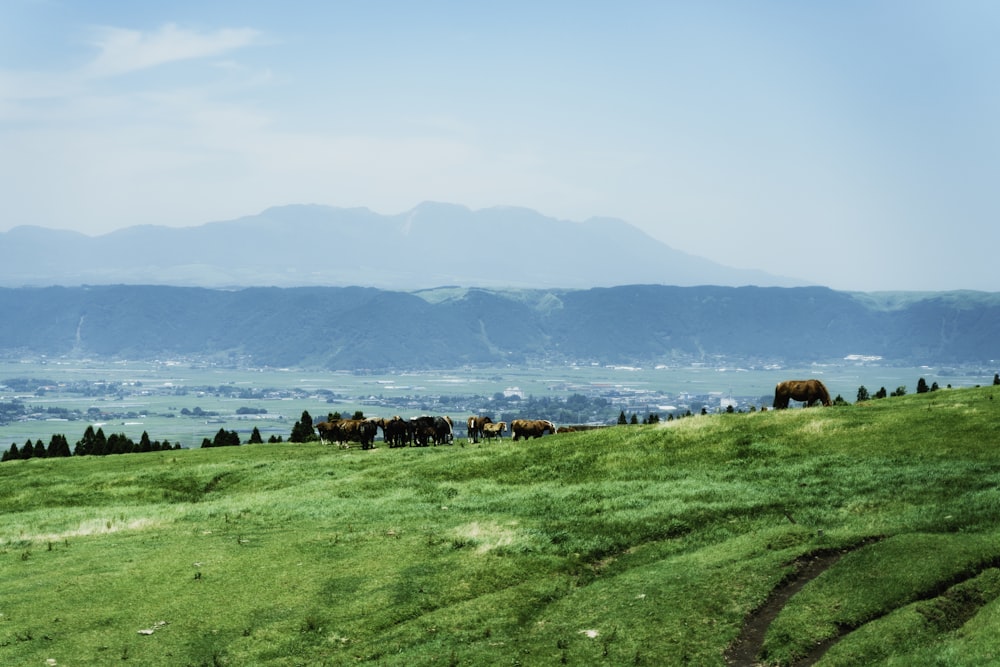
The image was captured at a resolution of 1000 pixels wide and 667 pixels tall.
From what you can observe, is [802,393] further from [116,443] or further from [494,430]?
[116,443]

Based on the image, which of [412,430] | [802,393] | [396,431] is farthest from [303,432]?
[802,393]

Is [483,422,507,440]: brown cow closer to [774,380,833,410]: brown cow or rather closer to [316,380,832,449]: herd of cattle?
[316,380,832,449]: herd of cattle

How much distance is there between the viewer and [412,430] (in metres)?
64.4

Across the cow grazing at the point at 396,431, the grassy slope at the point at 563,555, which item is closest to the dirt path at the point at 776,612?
the grassy slope at the point at 563,555

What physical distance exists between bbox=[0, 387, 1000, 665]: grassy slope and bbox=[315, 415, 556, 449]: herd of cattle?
13645 mm

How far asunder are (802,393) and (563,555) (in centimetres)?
3036

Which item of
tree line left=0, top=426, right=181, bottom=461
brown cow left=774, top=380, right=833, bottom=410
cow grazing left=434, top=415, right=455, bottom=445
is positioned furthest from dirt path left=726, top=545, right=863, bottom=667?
tree line left=0, top=426, right=181, bottom=461

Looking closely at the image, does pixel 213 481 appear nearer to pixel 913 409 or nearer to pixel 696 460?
pixel 696 460

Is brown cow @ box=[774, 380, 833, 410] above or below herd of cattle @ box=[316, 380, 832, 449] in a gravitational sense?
above

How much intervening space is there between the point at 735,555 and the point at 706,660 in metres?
6.81

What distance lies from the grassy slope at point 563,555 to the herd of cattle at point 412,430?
13645 millimetres

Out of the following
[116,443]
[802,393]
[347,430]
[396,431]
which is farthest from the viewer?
[116,443]

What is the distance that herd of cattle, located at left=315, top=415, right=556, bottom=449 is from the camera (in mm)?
61875

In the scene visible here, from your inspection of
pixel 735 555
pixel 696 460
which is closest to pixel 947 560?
pixel 735 555
